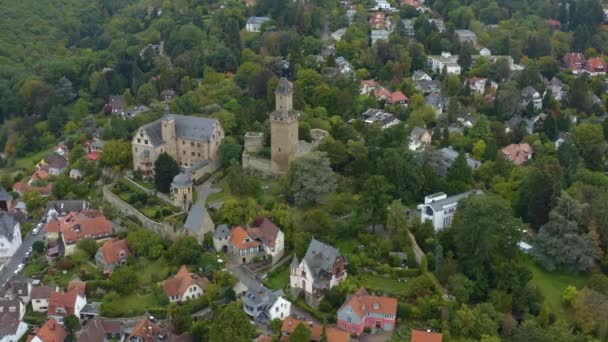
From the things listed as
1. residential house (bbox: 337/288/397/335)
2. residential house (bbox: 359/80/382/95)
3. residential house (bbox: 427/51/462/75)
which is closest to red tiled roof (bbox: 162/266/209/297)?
residential house (bbox: 337/288/397/335)

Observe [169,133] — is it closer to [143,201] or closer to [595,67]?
[143,201]

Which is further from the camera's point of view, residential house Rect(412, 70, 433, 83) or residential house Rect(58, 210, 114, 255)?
residential house Rect(412, 70, 433, 83)

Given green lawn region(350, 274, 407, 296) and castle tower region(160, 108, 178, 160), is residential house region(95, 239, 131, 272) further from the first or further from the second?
green lawn region(350, 274, 407, 296)

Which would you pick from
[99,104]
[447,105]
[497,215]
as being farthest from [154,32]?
[497,215]

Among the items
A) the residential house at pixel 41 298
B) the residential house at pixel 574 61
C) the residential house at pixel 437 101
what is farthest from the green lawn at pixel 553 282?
the residential house at pixel 574 61

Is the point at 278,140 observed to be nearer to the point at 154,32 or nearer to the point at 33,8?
the point at 154,32

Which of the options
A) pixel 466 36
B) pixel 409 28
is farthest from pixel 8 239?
pixel 466 36
